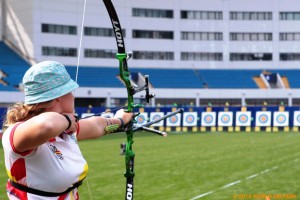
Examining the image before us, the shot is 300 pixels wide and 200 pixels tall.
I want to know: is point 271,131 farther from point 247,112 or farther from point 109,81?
point 109,81

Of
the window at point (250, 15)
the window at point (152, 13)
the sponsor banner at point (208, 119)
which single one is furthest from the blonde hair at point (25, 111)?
the window at point (250, 15)

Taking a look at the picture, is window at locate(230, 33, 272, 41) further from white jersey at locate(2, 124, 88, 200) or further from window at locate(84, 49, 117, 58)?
white jersey at locate(2, 124, 88, 200)

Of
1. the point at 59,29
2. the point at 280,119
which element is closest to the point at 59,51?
the point at 59,29

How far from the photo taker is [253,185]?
29.2ft

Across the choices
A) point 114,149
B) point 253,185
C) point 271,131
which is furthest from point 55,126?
point 271,131

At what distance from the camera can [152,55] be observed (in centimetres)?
4631

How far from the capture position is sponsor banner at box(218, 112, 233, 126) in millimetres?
28000

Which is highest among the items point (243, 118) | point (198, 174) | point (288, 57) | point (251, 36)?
point (251, 36)

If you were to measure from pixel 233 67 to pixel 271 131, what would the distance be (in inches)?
824

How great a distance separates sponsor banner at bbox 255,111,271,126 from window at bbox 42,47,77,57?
1990 centimetres

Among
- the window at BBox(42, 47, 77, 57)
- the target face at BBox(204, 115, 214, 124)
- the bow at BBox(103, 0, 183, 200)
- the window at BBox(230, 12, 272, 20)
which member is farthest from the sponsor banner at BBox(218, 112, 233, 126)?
the bow at BBox(103, 0, 183, 200)

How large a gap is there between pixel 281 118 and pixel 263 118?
34.7 inches

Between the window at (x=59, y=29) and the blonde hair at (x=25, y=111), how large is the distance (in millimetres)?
41192

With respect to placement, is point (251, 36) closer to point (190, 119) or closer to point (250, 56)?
point (250, 56)
